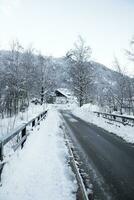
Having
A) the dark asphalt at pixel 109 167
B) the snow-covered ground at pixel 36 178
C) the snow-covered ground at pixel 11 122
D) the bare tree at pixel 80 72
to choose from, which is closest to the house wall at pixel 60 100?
the bare tree at pixel 80 72

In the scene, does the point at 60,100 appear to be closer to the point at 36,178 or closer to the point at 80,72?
the point at 80,72

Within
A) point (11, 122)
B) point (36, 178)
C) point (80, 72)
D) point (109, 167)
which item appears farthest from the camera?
point (80, 72)

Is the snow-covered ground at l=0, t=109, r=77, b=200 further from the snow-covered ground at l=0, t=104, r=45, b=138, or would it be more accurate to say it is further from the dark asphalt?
the snow-covered ground at l=0, t=104, r=45, b=138

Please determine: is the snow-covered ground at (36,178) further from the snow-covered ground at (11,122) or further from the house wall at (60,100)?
the house wall at (60,100)

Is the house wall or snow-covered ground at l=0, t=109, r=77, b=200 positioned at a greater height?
the house wall

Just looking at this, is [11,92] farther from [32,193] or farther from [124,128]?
[32,193]

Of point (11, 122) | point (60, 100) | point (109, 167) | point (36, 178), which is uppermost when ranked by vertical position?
point (60, 100)

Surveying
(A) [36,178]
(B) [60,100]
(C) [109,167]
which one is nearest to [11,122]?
(C) [109,167]

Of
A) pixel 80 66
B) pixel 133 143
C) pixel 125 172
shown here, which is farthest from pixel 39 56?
pixel 125 172

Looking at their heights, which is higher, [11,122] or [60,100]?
[60,100]

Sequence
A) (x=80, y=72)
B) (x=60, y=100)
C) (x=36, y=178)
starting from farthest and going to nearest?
(x=60, y=100)
(x=80, y=72)
(x=36, y=178)

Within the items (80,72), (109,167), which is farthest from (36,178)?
(80,72)

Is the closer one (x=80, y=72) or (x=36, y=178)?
(x=36, y=178)

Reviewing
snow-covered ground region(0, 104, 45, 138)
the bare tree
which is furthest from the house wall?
snow-covered ground region(0, 104, 45, 138)
